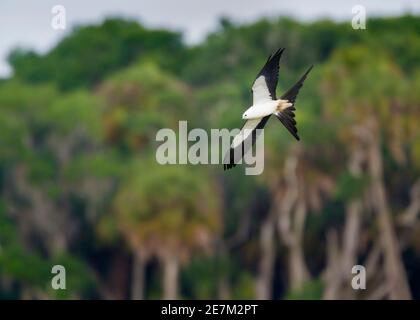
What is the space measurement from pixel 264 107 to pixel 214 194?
73.4 ft

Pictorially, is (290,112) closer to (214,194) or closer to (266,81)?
(266,81)

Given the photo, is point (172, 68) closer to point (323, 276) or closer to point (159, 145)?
point (159, 145)

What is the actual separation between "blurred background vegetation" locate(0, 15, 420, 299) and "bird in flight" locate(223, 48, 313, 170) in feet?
59.6

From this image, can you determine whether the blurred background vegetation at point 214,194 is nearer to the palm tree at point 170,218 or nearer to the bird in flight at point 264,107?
the palm tree at point 170,218

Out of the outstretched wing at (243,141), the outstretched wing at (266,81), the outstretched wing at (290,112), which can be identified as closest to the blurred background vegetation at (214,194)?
the outstretched wing at (243,141)

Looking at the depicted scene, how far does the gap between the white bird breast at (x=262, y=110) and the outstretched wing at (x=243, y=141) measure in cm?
63

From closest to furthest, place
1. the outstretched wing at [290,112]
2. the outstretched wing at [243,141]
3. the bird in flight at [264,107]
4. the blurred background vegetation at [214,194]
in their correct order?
the outstretched wing at [290,112], the bird in flight at [264,107], the outstretched wing at [243,141], the blurred background vegetation at [214,194]

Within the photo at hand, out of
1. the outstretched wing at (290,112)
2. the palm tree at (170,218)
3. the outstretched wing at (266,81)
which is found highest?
the palm tree at (170,218)

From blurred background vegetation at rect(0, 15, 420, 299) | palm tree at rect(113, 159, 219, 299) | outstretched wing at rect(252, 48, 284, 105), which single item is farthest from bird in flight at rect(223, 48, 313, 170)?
A: palm tree at rect(113, 159, 219, 299)

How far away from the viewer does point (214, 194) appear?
5247 cm

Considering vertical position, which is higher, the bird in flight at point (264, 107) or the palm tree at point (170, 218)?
the palm tree at point (170, 218)

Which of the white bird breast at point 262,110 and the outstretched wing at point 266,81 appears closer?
the white bird breast at point 262,110

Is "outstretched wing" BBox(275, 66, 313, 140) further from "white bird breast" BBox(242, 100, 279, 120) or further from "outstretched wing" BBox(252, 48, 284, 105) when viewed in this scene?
"outstretched wing" BBox(252, 48, 284, 105)

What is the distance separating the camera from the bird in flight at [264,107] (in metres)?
29.6
